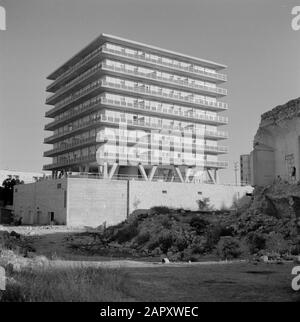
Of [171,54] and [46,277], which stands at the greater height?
[171,54]

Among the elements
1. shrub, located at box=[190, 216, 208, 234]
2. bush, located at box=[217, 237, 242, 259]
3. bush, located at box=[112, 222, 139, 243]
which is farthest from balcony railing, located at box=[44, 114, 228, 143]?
bush, located at box=[217, 237, 242, 259]

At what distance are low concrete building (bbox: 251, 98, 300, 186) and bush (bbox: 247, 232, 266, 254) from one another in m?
3.75

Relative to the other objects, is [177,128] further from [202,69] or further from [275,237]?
[275,237]

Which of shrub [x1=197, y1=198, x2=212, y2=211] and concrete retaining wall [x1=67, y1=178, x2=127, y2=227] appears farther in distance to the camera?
shrub [x1=197, y1=198, x2=212, y2=211]

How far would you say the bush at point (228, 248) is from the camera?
16.3 meters

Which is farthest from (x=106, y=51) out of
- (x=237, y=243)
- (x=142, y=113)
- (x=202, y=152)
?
(x=237, y=243)

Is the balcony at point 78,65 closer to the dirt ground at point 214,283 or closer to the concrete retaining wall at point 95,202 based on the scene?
the concrete retaining wall at point 95,202

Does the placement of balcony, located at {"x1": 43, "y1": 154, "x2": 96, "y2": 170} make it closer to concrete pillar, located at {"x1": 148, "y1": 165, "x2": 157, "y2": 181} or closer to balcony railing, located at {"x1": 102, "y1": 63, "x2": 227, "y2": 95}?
concrete pillar, located at {"x1": 148, "y1": 165, "x2": 157, "y2": 181}

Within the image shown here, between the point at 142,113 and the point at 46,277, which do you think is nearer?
the point at 46,277

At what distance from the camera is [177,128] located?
2367 inches

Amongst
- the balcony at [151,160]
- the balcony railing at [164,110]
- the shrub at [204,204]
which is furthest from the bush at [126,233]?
the balcony railing at [164,110]

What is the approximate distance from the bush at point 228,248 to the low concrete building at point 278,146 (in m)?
4.37

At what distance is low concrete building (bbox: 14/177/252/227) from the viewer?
43031mm
